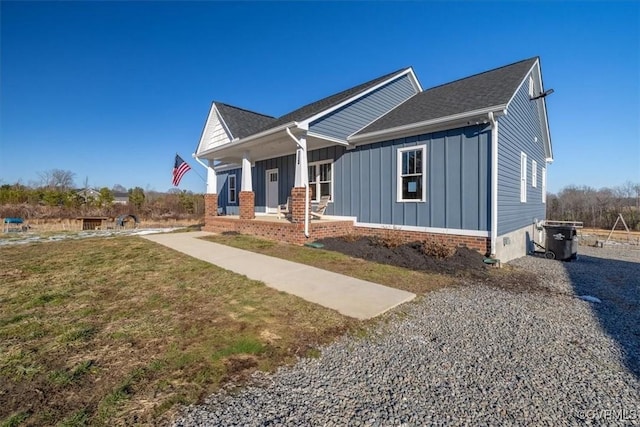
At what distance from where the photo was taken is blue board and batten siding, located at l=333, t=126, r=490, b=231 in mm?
6980

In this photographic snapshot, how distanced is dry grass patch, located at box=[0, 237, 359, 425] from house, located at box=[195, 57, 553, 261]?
4489mm

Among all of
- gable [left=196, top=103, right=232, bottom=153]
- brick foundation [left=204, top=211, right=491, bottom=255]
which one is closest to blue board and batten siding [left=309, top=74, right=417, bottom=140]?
brick foundation [left=204, top=211, right=491, bottom=255]

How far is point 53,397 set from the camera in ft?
6.57

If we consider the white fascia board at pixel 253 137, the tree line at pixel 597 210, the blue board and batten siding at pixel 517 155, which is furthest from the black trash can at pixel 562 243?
the tree line at pixel 597 210

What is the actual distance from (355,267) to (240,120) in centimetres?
1130

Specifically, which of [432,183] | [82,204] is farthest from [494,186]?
[82,204]

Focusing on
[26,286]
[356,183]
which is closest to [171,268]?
[26,286]

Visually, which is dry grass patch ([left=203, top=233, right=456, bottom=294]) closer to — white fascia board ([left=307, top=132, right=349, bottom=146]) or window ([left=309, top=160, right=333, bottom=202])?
window ([left=309, top=160, right=333, bottom=202])

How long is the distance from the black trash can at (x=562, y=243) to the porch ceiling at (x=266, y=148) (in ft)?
23.2

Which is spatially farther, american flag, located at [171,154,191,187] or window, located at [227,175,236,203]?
window, located at [227,175,236,203]

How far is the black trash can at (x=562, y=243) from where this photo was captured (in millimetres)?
7828

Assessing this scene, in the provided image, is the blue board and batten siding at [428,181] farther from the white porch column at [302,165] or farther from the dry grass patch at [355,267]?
the dry grass patch at [355,267]

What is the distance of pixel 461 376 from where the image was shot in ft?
7.63

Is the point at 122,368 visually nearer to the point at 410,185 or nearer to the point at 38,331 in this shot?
the point at 38,331
